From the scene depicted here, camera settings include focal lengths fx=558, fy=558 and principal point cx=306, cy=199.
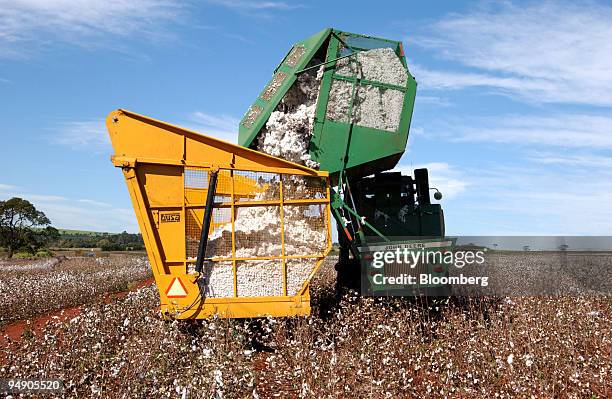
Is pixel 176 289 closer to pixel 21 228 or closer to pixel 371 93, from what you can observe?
pixel 371 93

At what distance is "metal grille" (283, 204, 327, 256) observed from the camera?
773 cm

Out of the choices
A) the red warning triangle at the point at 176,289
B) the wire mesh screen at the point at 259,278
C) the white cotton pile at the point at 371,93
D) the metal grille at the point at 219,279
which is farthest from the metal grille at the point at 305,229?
the white cotton pile at the point at 371,93

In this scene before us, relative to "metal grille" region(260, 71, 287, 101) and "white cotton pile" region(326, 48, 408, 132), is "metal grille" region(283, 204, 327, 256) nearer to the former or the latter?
"white cotton pile" region(326, 48, 408, 132)

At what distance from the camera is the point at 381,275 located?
8.35 metres

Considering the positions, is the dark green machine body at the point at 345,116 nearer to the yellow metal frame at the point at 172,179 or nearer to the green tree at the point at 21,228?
the yellow metal frame at the point at 172,179

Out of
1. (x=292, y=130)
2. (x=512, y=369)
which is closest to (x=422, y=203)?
(x=292, y=130)

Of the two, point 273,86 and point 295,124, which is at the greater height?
point 273,86

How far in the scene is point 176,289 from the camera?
7.64m

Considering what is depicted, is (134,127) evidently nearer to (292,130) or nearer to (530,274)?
(292,130)

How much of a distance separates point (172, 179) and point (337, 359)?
3509mm

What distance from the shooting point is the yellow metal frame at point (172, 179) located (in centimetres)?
767

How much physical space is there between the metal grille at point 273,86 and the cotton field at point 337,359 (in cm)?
344

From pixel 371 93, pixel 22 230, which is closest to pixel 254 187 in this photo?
pixel 371 93

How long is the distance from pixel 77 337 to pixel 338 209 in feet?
12.9
